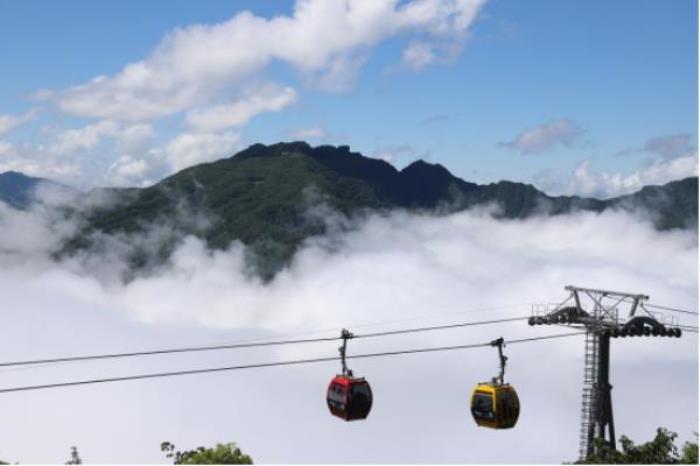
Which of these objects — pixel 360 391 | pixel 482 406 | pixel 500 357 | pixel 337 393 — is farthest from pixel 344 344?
pixel 482 406

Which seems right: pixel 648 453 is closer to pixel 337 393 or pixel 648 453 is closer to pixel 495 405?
pixel 495 405

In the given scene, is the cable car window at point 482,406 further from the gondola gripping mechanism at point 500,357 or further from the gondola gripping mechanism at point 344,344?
the gondola gripping mechanism at point 344,344

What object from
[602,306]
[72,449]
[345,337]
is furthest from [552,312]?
[72,449]

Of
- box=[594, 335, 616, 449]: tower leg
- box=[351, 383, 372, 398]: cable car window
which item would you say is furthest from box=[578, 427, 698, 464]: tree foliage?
box=[351, 383, 372, 398]: cable car window

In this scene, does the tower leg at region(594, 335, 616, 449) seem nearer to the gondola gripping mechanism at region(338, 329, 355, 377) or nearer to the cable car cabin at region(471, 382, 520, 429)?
the cable car cabin at region(471, 382, 520, 429)

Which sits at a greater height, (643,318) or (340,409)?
(643,318)

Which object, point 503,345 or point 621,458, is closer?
point 503,345

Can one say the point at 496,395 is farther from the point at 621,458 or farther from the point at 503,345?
the point at 621,458
